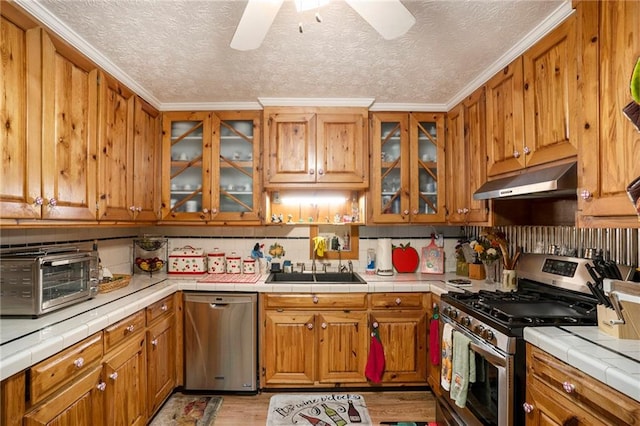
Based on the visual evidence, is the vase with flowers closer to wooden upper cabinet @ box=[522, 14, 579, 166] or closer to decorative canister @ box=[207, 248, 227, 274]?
wooden upper cabinet @ box=[522, 14, 579, 166]

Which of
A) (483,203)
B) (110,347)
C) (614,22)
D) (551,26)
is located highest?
(551,26)

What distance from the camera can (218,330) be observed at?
2.63 metres

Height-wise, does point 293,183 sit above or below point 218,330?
above

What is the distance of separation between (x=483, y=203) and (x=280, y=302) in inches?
67.8

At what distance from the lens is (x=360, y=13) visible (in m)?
1.33

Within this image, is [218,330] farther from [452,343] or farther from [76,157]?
[452,343]

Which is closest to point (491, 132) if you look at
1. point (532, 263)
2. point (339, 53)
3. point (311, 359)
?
point (532, 263)

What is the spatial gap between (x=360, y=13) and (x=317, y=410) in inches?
99.9

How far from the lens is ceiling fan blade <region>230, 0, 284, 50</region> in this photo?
4.25 feet

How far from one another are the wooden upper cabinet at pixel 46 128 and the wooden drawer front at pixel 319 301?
4.60ft

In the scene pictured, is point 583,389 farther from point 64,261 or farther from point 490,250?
point 64,261

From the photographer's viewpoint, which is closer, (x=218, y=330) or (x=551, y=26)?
(x=551, y=26)

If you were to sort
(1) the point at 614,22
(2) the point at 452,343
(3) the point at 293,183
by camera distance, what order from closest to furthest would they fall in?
1. (1) the point at 614,22
2. (2) the point at 452,343
3. (3) the point at 293,183

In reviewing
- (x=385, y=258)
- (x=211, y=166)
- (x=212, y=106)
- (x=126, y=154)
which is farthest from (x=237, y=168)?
(x=385, y=258)
